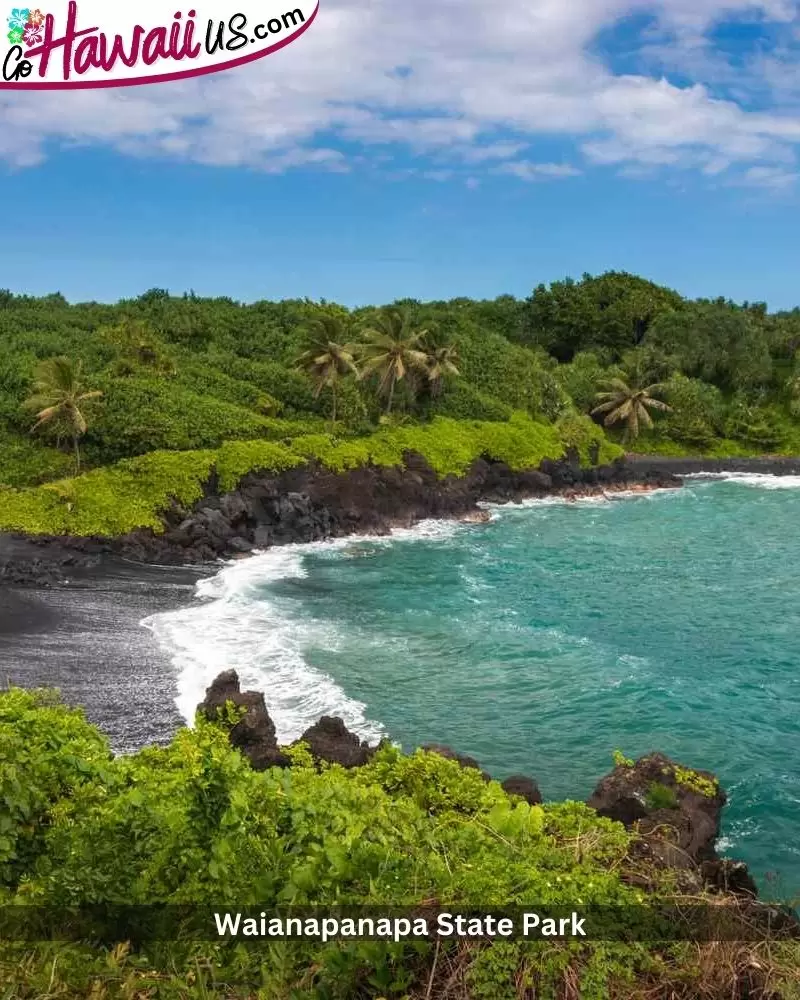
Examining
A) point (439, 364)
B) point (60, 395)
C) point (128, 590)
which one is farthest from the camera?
point (439, 364)

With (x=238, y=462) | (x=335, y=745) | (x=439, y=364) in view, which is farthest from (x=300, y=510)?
(x=335, y=745)

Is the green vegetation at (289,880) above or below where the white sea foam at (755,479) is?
below

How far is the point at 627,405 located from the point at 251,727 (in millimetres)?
62212

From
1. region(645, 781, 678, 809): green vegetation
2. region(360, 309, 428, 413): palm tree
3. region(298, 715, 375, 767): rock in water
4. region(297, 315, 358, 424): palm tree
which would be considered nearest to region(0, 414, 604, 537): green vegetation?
region(297, 315, 358, 424): palm tree

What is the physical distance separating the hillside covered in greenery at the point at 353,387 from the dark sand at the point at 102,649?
623 cm

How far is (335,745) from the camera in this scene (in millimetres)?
16906

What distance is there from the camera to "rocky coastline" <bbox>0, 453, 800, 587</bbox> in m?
35.3

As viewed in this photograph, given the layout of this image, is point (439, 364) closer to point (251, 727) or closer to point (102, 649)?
point (102, 649)

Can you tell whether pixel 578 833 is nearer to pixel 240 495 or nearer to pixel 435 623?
pixel 435 623

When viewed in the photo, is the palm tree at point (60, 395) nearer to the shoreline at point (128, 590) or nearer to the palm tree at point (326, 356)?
the shoreline at point (128, 590)

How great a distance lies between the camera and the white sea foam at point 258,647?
22.5m

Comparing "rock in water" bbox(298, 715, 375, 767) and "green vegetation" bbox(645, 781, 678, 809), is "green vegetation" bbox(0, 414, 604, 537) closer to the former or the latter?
"rock in water" bbox(298, 715, 375, 767)

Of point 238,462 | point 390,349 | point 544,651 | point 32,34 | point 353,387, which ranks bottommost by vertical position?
point 544,651

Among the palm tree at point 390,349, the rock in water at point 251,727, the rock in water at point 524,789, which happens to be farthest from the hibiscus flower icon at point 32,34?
the palm tree at point 390,349
